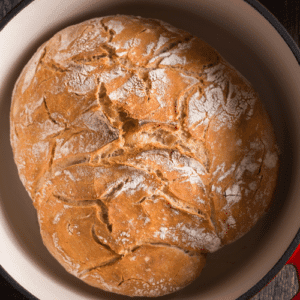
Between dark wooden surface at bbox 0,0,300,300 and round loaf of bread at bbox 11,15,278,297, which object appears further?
dark wooden surface at bbox 0,0,300,300

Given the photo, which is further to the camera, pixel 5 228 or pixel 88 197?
pixel 5 228

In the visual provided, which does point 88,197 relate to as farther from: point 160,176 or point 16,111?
point 16,111

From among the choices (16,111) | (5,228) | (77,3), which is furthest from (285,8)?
(5,228)

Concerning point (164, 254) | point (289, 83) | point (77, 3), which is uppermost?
point (77, 3)

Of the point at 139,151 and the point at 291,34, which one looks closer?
the point at 139,151
